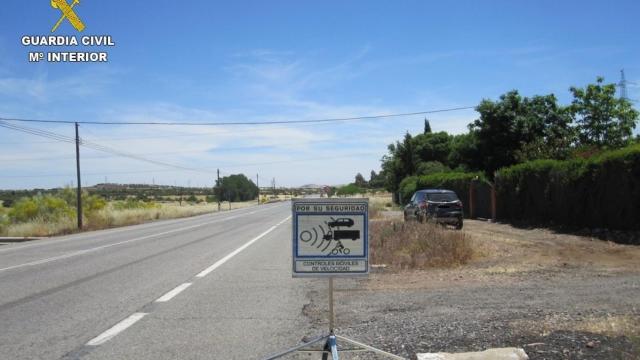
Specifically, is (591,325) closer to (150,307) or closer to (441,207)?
(150,307)

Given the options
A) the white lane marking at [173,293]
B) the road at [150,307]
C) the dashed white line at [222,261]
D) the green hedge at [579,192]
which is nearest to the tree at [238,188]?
the green hedge at [579,192]

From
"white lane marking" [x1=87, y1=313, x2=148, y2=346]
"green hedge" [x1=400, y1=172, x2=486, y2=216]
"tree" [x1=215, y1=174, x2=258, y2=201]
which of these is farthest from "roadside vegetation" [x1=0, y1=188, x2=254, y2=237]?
"tree" [x1=215, y1=174, x2=258, y2=201]

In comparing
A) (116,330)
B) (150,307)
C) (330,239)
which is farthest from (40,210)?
(330,239)

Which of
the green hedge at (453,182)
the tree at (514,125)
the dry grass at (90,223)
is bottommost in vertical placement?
the dry grass at (90,223)

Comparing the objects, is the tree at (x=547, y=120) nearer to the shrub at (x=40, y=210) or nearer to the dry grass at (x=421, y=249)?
the dry grass at (x=421, y=249)

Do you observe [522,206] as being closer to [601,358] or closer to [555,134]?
[555,134]

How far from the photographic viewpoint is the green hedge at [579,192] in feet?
55.3

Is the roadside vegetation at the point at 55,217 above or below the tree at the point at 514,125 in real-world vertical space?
below

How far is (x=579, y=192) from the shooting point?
19844 millimetres

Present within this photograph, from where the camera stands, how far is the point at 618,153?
17.4 metres

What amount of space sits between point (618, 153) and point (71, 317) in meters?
15.6

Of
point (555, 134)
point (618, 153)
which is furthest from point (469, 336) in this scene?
point (555, 134)

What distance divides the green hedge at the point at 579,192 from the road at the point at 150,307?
32.7ft

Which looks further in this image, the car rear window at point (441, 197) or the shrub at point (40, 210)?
the shrub at point (40, 210)
